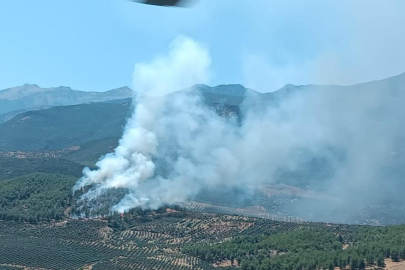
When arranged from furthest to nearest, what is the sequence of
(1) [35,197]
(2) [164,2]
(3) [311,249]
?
(1) [35,197]
(3) [311,249]
(2) [164,2]

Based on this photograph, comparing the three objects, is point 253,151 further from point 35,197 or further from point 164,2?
point 164,2

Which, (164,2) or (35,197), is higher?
(164,2)

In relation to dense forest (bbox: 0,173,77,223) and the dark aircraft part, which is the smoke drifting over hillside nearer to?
dense forest (bbox: 0,173,77,223)

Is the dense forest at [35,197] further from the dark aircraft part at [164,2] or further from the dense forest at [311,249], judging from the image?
the dark aircraft part at [164,2]

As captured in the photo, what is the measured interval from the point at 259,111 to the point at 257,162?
111ft

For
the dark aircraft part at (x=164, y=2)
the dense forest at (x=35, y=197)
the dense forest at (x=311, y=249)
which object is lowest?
the dense forest at (x=311, y=249)

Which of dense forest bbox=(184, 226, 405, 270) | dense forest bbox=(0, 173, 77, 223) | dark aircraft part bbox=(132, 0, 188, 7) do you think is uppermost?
dark aircraft part bbox=(132, 0, 188, 7)

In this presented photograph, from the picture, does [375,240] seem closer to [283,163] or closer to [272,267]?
[272,267]

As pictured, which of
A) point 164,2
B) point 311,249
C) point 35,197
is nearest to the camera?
point 164,2

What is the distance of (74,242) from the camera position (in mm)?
72938

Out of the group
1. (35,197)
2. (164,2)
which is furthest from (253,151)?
(164,2)

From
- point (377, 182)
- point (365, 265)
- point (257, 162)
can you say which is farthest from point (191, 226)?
point (377, 182)

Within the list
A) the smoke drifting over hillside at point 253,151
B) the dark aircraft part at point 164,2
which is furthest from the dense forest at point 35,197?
the dark aircraft part at point 164,2

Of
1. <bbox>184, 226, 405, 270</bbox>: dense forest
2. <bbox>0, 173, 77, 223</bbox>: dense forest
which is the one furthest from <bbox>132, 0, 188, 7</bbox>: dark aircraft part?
<bbox>0, 173, 77, 223</bbox>: dense forest
